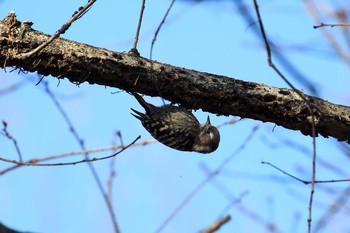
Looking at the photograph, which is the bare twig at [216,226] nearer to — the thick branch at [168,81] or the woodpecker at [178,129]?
the thick branch at [168,81]

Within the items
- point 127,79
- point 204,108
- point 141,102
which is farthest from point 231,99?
point 141,102

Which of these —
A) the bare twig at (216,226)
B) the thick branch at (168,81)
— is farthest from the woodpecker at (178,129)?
the bare twig at (216,226)

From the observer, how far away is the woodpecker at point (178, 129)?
5035 millimetres

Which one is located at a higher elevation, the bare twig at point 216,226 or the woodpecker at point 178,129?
the woodpecker at point 178,129

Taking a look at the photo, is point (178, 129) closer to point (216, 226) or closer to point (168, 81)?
point (168, 81)

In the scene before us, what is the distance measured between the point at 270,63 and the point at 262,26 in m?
0.19

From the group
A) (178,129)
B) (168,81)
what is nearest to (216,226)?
(168,81)

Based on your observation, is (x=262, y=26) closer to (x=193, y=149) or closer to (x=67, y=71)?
(x=67, y=71)

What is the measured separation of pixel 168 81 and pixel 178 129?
111 cm

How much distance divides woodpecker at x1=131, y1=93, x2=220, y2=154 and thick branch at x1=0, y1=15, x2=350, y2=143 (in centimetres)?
70

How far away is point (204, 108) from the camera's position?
4309mm

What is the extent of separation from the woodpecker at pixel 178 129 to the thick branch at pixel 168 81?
0.70m

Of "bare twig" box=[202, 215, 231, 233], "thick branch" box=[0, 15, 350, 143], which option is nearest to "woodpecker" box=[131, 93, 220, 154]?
"thick branch" box=[0, 15, 350, 143]

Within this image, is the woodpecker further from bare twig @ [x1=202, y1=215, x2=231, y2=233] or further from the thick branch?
bare twig @ [x1=202, y1=215, x2=231, y2=233]
